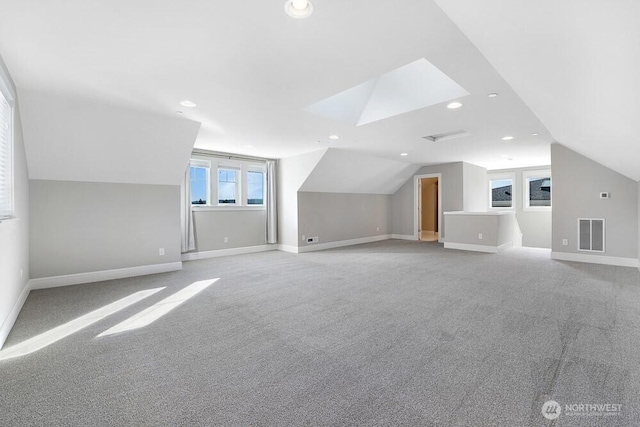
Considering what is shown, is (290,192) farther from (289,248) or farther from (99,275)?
(99,275)

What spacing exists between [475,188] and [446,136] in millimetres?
4355

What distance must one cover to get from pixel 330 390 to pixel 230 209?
554 centimetres

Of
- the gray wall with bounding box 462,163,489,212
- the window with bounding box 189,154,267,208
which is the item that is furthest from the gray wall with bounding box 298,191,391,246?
the gray wall with bounding box 462,163,489,212

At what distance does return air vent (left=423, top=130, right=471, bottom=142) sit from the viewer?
200 inches

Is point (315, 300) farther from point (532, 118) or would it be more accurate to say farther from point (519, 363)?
point (532, 118)

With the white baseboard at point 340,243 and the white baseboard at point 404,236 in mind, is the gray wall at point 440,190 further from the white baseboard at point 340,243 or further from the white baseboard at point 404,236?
the white baseboard at point 340,243

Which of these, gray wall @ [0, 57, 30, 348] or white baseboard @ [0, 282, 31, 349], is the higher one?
gray wall @ [0, 57, 30, 348]

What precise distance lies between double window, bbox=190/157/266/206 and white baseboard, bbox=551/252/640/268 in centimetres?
661

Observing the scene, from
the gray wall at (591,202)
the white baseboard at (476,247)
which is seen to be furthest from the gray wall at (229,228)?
the gray wall at (591,202)

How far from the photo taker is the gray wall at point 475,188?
27.6ft

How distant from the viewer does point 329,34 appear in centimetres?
212

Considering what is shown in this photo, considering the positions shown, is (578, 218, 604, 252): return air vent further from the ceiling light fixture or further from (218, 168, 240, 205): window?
(218, 168, 240, 205): window

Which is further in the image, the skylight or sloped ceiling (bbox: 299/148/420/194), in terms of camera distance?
sloped ceiling (bbox: 299/148/420/194)

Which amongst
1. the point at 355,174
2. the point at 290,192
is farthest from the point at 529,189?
the point at 290,192
